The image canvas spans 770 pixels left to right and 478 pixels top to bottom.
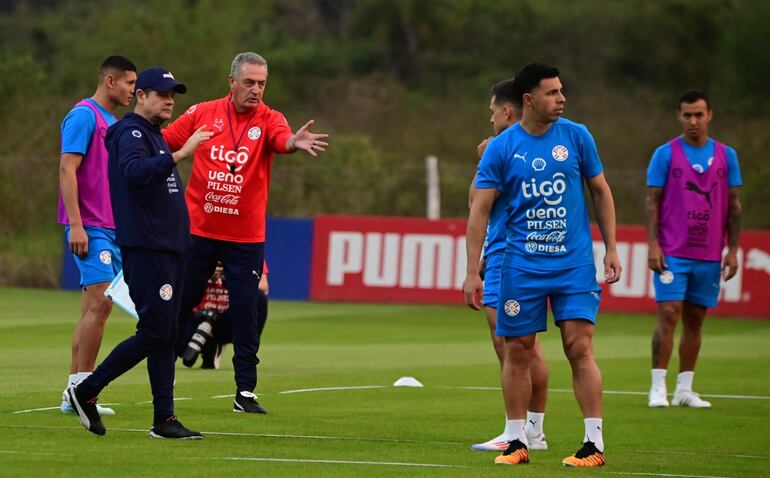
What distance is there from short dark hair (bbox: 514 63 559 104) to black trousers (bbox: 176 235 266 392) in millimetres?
2834

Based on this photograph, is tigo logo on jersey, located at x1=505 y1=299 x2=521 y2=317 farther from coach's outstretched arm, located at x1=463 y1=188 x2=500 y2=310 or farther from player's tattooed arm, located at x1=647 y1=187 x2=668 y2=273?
player's tattooed arm, located at x1=647 y1=187 x2=668 y2=273

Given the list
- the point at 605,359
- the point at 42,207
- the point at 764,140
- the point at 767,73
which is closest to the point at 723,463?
the point at 605,359

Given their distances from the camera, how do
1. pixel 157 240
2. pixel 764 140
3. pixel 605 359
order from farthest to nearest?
pixel 764 140, pixel 605 359, pixel 157 240

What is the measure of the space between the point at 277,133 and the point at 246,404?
1832 mm

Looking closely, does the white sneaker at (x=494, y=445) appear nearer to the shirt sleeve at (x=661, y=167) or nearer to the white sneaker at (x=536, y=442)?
the white sneaker at (x=536, y=442)

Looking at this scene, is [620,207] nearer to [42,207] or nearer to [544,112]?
[42,207]

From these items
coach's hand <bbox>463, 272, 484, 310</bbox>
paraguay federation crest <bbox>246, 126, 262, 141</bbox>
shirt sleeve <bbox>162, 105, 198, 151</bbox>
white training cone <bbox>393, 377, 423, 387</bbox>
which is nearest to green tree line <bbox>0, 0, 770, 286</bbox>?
white training cone <bbox>393, 377, 423, 387</bbox>

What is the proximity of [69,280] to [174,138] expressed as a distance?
1726 cm

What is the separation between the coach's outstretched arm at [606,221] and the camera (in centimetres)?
910

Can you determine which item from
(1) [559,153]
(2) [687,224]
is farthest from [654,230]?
(1) [559,153]

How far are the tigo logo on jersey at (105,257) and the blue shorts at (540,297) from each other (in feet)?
9.93

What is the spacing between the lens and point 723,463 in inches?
367

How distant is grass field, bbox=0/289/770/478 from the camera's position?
877 cm

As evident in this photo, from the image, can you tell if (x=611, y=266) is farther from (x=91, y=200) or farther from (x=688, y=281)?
(x=688, y=281)
